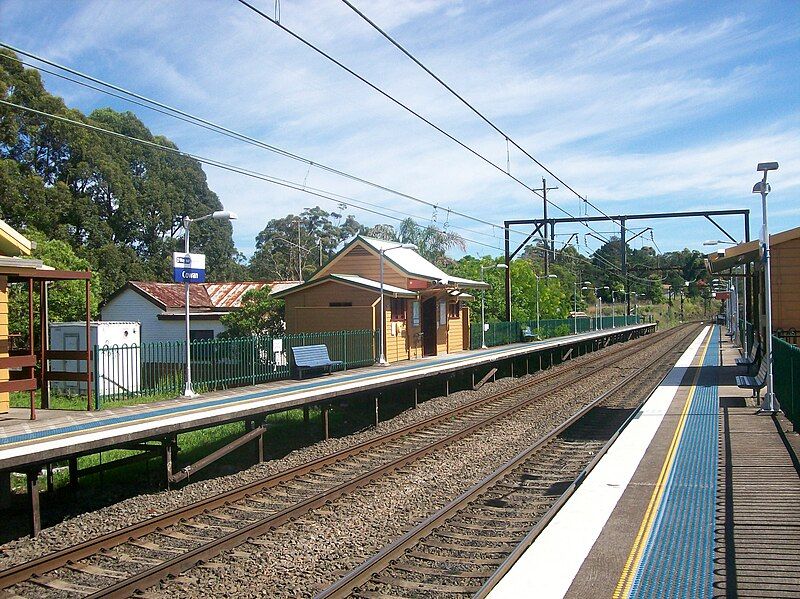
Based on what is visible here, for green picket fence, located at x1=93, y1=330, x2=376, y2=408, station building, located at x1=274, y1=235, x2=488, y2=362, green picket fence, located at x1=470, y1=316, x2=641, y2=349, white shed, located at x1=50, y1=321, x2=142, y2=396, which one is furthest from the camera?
green picket fence, located at x1=470, y1=316, x2=641, y2=349

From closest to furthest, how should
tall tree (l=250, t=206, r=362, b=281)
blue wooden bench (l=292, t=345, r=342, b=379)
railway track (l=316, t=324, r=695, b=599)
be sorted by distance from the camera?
railway track (l=316, t=324, r=695, b=599) → blue wooden bench (l=292, t=345, r=342, b=379) → tall tree (l=250, t=206, r=362, b=281)

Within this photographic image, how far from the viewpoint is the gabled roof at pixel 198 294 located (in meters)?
33.4

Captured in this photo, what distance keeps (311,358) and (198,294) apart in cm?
1815

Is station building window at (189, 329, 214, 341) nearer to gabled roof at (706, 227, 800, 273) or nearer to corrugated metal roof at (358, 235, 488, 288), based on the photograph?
corrugated metal roof at (358, 235, 488, 288)

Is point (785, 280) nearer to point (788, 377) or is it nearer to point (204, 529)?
point (788, 377)

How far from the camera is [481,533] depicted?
8359 mm

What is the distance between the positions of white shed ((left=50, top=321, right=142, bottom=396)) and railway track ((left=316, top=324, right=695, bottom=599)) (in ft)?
28.4

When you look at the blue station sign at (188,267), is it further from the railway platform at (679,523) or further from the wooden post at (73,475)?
the railway platform at (679,523)

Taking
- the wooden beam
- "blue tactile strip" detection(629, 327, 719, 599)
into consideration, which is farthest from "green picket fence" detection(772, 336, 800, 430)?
the wooden beam

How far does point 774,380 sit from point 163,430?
1276 centimetres

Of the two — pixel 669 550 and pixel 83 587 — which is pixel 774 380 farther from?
pixel 83 587

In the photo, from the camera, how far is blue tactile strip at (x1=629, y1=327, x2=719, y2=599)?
5914 mm

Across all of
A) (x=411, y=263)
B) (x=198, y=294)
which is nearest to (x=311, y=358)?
(x=411, y=263)

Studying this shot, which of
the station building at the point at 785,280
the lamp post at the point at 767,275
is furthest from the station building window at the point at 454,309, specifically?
the lamp post at the point at 767,275
